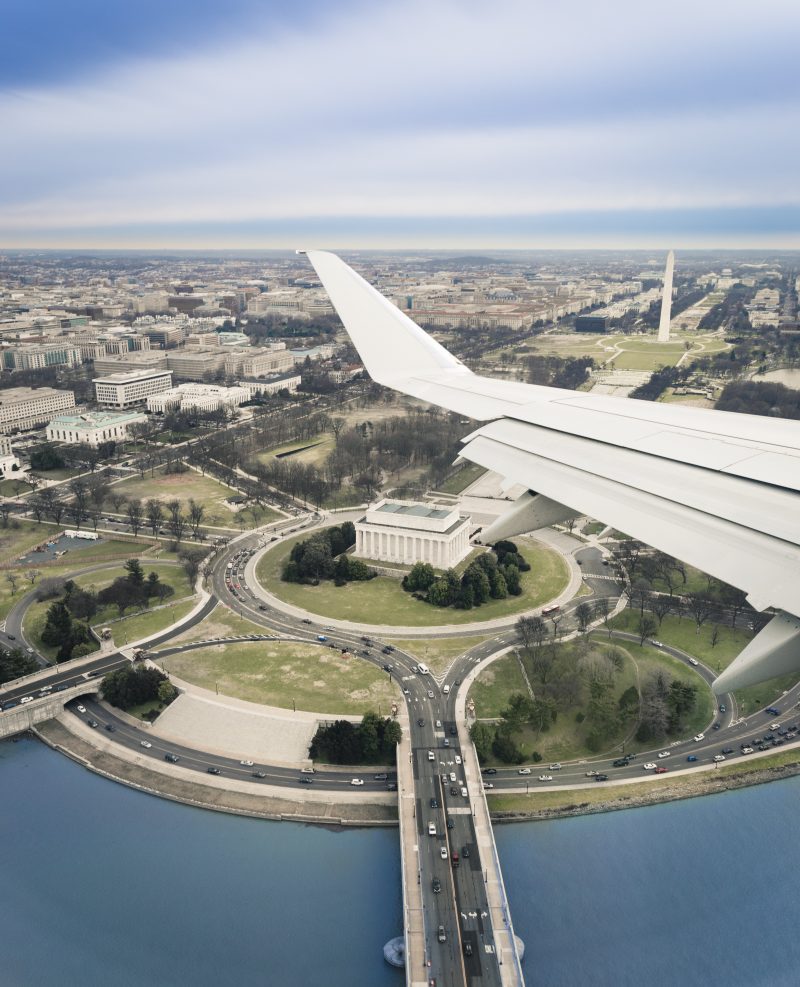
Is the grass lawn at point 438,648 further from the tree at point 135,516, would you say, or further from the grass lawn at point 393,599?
the tree at point 135,516

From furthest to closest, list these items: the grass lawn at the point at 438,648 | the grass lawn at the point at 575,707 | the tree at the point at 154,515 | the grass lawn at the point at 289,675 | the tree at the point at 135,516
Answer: the tree at the point at 135,516 < the tree at the point at 154,515 < the grass lawn at the point at 438,648 < the grass lawn at the point at 289,675 < the grass lawn at the point at 575,707

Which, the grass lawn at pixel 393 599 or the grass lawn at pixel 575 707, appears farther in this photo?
the grass lawn at pixel 393 599

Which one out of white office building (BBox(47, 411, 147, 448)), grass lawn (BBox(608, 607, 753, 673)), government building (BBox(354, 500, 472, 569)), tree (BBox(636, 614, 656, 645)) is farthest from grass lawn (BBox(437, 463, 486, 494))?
white office building (BBox(47, 411, 147, 448))

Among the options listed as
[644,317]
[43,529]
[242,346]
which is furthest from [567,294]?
[43,529]

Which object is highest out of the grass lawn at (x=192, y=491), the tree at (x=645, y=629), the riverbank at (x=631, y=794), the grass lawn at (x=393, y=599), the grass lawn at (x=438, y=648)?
the tree at (x=645, y=629)

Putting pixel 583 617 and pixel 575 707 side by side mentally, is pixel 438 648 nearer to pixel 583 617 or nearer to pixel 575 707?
pixel 575 707

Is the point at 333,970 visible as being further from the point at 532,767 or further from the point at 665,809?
the point at 665,809

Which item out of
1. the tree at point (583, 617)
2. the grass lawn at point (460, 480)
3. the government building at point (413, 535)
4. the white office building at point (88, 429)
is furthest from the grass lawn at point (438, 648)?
the white office building at point (88, 429)
